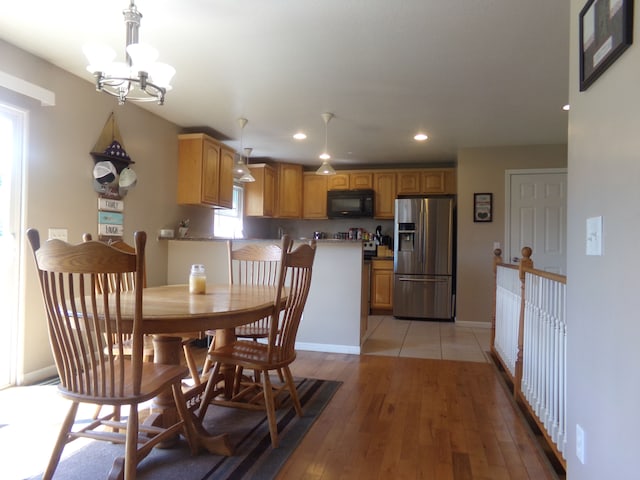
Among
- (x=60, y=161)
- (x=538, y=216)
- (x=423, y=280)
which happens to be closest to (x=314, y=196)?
(x=423, y=280)

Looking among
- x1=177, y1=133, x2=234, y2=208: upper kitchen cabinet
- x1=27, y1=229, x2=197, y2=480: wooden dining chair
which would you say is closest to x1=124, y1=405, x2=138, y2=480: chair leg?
x1=27, y1=229, x2=197, y2=480: wooden dining chair

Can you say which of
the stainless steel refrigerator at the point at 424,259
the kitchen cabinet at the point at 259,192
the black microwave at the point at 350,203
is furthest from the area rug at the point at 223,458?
the black microwave at the point at 350,203

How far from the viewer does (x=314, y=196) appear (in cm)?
659

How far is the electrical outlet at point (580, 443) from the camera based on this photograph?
136 centimetres

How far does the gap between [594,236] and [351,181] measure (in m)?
5.24

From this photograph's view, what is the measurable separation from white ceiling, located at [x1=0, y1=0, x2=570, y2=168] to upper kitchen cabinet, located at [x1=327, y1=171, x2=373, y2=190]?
189cm

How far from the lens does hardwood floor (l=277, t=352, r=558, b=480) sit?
1.82 metres

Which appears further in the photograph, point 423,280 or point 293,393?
point 423,280

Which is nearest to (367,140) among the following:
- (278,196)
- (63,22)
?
(278,196)

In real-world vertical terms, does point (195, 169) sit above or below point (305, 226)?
above

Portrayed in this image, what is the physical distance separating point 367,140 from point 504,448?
3680 millimetres

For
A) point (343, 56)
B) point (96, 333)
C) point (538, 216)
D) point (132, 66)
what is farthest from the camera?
point (538, 216)

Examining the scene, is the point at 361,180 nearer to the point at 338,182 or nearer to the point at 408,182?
the point at 338,182

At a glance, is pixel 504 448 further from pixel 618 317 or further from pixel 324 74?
pixel 324 74
